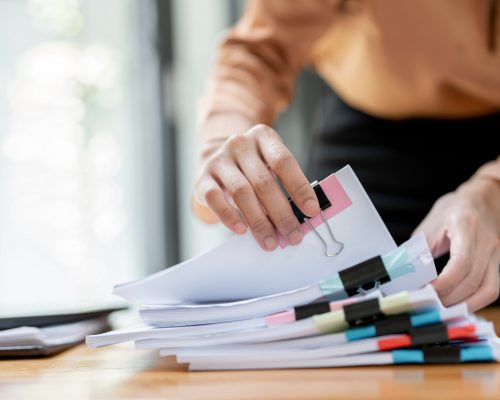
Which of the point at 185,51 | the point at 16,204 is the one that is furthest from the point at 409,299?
the point at 185,51

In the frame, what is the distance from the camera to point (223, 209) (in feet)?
2.19

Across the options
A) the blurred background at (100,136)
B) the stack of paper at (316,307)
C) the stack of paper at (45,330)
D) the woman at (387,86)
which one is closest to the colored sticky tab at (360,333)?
the stack of paper at (316,307)

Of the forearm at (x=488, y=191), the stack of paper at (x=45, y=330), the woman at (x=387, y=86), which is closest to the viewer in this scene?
the stack of paper at (x=45, y=330)

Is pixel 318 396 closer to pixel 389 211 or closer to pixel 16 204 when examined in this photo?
pixel 389 211

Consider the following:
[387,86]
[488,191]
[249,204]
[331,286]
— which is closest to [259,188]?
[249,204]

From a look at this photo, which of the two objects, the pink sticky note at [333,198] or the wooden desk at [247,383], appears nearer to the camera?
the wooden desk at [247,383]

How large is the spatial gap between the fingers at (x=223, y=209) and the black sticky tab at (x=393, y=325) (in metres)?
0.16

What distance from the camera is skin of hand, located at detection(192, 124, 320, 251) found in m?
Answer: 0.63

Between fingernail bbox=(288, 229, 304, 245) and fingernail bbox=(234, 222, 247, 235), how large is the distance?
46 millimetres

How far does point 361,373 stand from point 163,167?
2.20 metres

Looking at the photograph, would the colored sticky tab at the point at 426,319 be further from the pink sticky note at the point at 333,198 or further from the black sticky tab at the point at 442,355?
the pink sticky note at the point at 333,198

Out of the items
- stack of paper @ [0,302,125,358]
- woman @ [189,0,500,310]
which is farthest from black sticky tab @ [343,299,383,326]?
woman @ [189,0,500,310]

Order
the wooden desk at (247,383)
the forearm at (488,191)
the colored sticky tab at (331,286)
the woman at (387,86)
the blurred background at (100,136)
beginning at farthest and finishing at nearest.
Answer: the blurred background at (100,136) < the woman at (387,86) < the forearm at (488,191) < the colored sticky tab at (331,286) < the wooden desk at (247,383)

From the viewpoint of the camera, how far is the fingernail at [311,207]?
24.5 inches
